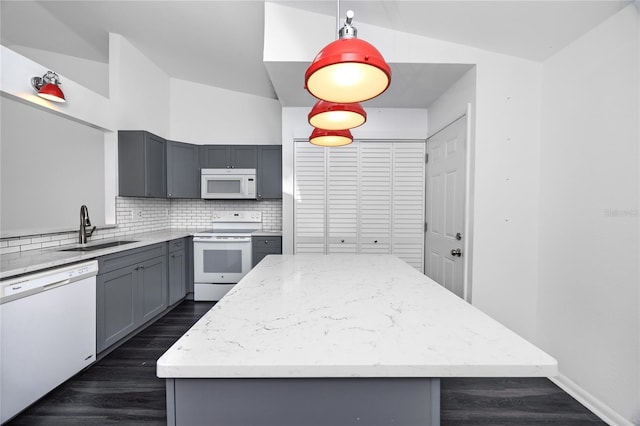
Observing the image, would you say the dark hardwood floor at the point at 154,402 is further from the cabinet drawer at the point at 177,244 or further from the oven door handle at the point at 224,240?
the oven door handle at the point at 224,240

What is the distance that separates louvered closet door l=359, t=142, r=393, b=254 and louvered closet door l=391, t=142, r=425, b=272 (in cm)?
8

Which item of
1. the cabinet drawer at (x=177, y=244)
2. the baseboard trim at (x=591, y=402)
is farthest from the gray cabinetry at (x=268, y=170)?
the baseboard trim at (x=591, y=402)

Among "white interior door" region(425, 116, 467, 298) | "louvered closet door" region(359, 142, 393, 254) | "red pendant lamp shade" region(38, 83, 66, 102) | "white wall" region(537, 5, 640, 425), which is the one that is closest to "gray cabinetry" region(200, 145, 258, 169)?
"louvered closet door" region(359, 142, 393, 254)

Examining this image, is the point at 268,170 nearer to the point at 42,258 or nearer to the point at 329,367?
the point at 42,258

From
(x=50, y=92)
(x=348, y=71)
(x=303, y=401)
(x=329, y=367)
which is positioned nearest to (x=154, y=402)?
(x=303, y=401)

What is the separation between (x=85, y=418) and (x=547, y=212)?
340 centimetres

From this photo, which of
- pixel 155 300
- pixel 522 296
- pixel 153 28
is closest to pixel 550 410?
A: pixel 522 296

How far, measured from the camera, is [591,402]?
1828mm

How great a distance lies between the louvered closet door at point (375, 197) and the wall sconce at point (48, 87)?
2.80m

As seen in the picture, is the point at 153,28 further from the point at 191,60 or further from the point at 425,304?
the point at 425,304

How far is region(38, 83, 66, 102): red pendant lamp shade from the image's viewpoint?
2199mm

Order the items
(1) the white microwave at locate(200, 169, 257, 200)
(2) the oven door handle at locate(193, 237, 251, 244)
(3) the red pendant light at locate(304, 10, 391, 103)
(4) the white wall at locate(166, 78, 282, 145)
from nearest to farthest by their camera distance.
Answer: (3) the red pendant light at locate(304, 10, 391, 103)
(2) the oven door handle at locate(193, 237, 251, 244)
(1) the white microwave at locate(200, 169, 257, 200)
(4) the white wall at locate(166, 78, 282, 145)

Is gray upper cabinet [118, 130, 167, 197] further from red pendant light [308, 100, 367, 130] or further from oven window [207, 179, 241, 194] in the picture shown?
red pendant light [308, 100, 367, 130]

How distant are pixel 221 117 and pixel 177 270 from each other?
2254mm
